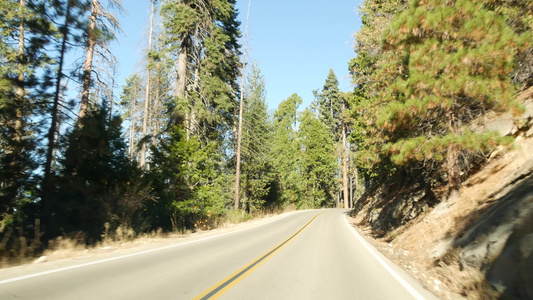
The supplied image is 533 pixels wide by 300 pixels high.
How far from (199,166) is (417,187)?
12304 millimetres

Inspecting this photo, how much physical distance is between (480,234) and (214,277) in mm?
5474

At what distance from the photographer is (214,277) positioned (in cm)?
601

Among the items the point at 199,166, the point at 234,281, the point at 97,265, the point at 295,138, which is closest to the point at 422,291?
the point at 234,281

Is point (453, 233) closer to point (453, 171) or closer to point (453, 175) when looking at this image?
point (453, 175)

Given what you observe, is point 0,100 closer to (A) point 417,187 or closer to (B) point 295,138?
(A) point 417,187

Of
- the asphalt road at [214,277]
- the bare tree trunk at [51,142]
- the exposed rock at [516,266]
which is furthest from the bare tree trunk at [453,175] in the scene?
the bare tree trunk at [51,142]

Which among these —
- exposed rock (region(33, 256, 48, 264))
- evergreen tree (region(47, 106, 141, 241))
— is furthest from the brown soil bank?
evergreen tree (region(47, 106, 141, 241))

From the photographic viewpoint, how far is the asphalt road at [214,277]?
4.93 metres

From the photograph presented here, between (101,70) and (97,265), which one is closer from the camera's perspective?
(97,265)

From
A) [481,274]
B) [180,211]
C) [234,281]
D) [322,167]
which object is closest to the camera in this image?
[481,274]

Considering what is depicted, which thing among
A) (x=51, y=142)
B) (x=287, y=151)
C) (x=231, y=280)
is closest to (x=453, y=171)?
(x=231, y=280)

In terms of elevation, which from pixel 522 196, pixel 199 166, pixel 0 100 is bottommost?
pixel 522 196

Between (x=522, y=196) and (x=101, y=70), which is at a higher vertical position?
(x=101, y=70)

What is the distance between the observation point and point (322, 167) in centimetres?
5319
